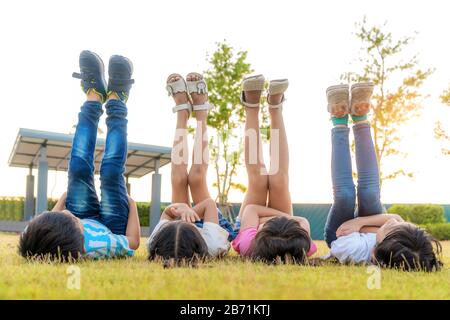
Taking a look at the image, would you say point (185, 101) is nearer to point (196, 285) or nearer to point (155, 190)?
point (196, 285)

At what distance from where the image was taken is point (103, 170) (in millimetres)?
3844

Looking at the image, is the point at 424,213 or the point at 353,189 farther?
the point at 424,213

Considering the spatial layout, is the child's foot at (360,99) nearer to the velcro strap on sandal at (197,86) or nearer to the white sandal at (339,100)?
the white sandal at (339,100)

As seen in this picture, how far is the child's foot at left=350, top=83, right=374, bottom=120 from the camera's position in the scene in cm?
383

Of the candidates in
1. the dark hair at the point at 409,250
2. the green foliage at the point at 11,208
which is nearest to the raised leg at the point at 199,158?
the dark hair at the point at 409,250

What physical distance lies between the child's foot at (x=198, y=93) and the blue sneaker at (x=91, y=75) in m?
0.74

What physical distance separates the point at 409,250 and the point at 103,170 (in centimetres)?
233

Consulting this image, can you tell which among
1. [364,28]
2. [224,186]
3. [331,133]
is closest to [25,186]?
[224,186]

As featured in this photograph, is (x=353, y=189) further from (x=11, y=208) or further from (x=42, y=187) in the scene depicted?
(x=11, y=208)

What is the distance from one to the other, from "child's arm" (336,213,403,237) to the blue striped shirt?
1.67m

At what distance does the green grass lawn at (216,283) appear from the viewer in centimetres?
191

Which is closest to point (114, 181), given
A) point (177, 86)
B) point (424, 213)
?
point (177, 86)

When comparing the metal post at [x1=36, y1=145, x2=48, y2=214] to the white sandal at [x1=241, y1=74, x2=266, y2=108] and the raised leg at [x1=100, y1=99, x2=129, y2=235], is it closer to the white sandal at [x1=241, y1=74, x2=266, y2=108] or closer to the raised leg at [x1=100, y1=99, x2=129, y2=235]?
the raised leg at [x1=100, y1=99, x2=129, y2=235]

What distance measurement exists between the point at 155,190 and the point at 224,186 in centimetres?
317
